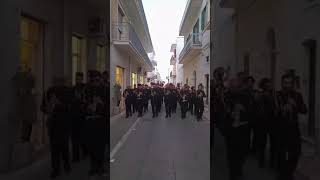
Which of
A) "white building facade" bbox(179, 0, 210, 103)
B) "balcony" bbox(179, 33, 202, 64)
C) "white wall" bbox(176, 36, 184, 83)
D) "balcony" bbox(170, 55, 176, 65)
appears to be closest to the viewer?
"white building facade" bbox(179, 0, 210, 103)

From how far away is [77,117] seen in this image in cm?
233

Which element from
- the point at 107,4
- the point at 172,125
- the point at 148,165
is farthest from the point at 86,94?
the point at 172,125

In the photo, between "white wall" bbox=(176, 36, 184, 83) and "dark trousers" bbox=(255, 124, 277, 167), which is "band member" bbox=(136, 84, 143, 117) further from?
"dark trousers" bbox=(255, 124, 277, 167)

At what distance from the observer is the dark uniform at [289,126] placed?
1971 mm

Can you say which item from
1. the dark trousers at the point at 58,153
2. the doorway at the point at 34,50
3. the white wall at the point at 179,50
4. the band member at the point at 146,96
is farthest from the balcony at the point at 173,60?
the doorway at the point at 34,50

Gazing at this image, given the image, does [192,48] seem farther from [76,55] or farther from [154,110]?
[154,110]

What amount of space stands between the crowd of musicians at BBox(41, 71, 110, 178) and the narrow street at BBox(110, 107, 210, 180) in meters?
1.23

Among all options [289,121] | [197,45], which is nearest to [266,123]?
[289,121]

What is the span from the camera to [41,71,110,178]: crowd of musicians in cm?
215

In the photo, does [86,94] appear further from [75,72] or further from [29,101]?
[29,101]

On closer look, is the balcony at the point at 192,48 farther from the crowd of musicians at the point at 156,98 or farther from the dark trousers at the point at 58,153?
the dark trousers at the point at 58,153

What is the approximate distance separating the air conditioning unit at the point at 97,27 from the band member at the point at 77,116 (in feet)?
0.69

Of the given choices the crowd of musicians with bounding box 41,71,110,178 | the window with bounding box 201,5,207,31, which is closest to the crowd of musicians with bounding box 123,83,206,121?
the window with bounding box 201,5,207,31

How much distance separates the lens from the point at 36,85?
2.11 meters
